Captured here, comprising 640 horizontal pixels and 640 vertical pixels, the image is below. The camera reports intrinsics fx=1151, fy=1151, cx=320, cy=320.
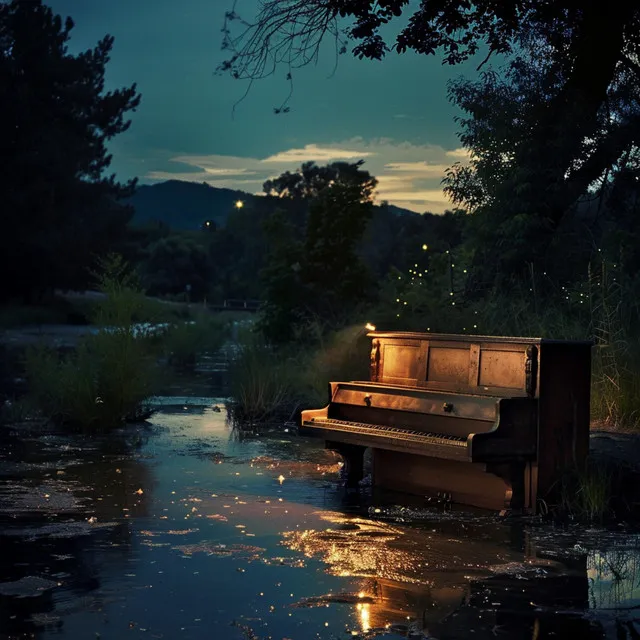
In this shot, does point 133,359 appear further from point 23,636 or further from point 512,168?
point 23,636

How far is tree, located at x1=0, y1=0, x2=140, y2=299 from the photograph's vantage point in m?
44.0

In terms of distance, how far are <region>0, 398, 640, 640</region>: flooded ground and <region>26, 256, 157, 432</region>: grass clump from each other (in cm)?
370

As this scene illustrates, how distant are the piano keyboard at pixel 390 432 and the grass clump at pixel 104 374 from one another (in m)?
5.70

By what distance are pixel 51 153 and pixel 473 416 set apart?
37.7 m

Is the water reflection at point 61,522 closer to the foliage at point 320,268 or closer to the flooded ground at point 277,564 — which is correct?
the flooded ground at point 277,564

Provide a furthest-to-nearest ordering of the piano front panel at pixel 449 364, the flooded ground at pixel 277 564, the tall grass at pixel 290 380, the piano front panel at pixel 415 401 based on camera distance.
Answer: the tall grass at pixel 290 380 → the piano front panel at pixel 449 364 → the piano front panel at pixel 415 401 → the flooded ground at pixel 277 564

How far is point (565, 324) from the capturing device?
47.6 feet

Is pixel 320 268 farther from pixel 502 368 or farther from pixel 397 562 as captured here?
pixel 397 562

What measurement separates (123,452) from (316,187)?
62.9 meters

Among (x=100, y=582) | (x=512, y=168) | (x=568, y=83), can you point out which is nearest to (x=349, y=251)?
(x=512, y=168)

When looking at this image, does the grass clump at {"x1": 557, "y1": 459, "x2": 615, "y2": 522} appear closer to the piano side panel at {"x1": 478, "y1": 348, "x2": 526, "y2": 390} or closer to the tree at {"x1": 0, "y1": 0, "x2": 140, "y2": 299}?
the piano side panel at {"x1": 478, "y1": 348, "x2": 526, "y2": 390}

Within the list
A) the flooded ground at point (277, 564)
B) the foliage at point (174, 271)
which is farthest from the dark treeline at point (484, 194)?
the foliage at point (174, 271)

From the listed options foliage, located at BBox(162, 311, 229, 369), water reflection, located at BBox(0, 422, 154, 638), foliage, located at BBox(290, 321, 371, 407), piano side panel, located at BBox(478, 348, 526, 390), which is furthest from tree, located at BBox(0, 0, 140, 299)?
piano side panel, located at BBox(478, 348, 526, 390)

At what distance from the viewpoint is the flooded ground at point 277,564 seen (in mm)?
6359
